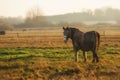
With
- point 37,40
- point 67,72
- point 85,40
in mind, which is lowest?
point 37,40

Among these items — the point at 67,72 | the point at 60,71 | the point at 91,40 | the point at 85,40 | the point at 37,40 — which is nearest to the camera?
the point at 67,72

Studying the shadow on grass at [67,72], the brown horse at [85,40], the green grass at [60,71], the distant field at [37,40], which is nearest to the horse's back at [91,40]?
the brown horse at [85,40]

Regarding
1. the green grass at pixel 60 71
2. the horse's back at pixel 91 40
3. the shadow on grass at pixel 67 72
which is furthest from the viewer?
the horse's back at pixel 91 40

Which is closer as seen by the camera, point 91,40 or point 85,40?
point 91,40

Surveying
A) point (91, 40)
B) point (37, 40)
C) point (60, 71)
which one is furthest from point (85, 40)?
point (37, 40)

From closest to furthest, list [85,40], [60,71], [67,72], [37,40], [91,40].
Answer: [67,72], [60,71], [91,40], [85,40], [37,40]

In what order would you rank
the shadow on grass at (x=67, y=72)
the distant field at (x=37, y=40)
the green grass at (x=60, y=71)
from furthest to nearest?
the distant field at (x=37, y=40)
the shadow on grass at (x=67, y=72)
the green grass at (x=60, y=71)

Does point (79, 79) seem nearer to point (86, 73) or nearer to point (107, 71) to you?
point (86, 73)

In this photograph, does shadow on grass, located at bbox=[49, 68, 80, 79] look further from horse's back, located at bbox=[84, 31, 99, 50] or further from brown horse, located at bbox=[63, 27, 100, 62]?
horse's back, located at bbox=[84, 31, 99, 50]

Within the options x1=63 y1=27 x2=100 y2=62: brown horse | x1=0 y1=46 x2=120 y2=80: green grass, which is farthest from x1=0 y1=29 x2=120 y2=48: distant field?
x1=0 y1=46 x2=120 y2=80: green grass

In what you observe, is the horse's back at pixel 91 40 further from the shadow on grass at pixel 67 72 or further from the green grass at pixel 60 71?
the shadow on grass at pixel 67 72

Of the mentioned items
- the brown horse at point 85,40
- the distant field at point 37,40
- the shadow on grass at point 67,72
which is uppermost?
the brown horse at point 85,40

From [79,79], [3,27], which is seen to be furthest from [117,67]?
[3,27]

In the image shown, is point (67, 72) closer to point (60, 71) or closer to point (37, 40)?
point (60, 71)
